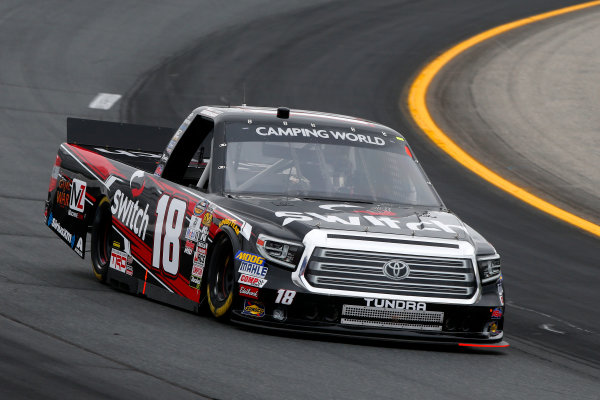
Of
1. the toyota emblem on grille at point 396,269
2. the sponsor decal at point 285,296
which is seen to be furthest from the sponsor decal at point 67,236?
the toyota emblem on grille at point 396,269

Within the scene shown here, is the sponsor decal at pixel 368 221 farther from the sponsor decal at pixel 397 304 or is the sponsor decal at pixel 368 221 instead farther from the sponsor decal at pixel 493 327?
the sponsor decal at pixel 493 327

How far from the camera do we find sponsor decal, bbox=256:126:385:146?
9.54 meters

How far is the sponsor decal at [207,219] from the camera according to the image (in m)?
8.70

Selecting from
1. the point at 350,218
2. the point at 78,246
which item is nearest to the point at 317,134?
the point at 350,218

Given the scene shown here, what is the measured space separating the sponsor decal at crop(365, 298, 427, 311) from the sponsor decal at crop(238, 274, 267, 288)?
666 mm

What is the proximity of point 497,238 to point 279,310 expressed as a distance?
5.98 m

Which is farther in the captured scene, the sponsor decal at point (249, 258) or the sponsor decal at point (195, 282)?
the sponsor decal at point (195, 282)

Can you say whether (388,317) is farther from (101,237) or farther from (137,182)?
(101,237)

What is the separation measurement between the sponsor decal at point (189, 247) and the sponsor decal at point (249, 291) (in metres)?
0.82

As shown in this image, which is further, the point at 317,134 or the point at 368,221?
the point at 317,134

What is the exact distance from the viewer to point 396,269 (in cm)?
809

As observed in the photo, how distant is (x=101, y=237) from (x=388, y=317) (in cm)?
338

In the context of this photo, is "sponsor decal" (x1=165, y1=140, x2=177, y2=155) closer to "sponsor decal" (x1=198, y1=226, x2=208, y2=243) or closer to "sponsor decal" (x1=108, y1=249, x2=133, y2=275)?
"sponsor decal" (x1=108, y1=249, x2=133, y2=275)

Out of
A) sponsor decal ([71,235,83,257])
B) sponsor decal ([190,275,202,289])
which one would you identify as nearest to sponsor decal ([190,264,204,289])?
sponsor decal ([190,275,202,289])
